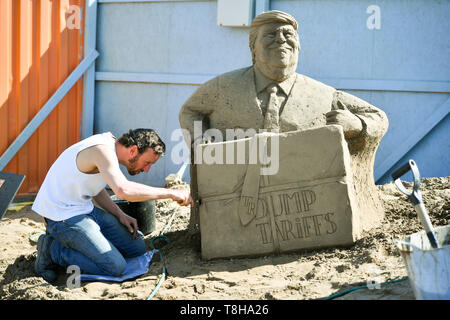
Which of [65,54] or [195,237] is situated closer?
[195,237]

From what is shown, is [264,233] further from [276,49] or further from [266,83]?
[276,49]

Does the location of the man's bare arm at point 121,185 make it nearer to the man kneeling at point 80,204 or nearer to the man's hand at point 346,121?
the man kneeling at point 80,204

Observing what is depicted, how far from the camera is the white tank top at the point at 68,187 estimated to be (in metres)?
3.34

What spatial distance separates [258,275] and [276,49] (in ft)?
5.31

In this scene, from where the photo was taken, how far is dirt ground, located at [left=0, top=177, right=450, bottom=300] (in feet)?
9.22

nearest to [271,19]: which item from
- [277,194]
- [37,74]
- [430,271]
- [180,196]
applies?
[277,194]

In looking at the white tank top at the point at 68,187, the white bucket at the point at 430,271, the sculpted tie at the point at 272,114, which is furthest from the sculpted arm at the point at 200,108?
the white bucket at the point at 430,271

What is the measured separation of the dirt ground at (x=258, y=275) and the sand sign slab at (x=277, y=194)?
122 millimetres
